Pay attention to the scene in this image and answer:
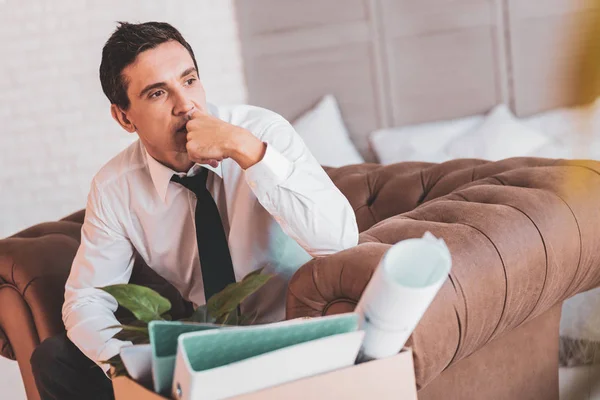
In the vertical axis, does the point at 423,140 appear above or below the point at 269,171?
below

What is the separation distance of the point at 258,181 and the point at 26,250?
0.86 metres

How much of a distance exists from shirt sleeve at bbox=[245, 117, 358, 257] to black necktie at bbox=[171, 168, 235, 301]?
0.74 ft

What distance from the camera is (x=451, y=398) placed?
1.38 meters

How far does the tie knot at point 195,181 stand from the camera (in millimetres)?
1613

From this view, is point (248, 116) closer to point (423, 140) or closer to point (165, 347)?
point (165, 347)

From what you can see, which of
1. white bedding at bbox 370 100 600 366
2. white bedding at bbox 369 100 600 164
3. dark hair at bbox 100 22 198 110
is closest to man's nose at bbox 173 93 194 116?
dark hair at bbox 100 22 198 110

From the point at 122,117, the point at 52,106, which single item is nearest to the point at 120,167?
the point at 122,117

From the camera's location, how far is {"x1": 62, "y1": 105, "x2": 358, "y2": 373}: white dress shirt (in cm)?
136

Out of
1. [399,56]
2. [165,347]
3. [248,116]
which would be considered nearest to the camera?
[165,347]

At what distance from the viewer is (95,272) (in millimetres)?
1673

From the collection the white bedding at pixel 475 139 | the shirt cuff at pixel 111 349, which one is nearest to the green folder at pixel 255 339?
the shirt cuff at pixel 111 349

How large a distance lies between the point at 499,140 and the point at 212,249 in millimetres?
2216

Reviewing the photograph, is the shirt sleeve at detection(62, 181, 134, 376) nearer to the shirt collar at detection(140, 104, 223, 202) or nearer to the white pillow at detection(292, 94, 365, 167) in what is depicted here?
the shirt collar at detection(140, 104, 223, 202)

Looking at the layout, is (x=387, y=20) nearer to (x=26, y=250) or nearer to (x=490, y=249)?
(x=26, y=250)
